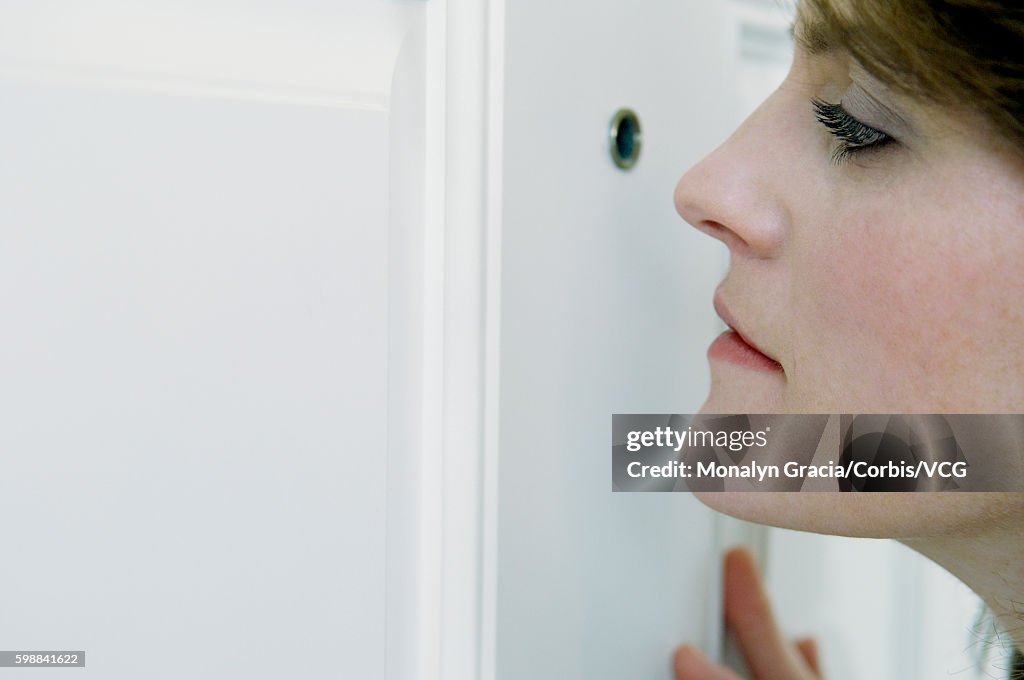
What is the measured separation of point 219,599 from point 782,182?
1.01ft

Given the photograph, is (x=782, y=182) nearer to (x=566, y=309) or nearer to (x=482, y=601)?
(x=566, y=309)

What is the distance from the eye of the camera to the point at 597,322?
1.59 ft

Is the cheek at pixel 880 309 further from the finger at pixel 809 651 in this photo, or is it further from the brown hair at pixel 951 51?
the finger at pixel 809 651

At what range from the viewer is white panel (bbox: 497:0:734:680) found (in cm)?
44

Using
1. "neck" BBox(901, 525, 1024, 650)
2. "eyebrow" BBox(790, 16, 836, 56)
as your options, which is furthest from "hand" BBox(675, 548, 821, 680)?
"eyebrow" BBox(790, 16, 836, 56)

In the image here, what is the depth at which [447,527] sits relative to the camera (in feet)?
1.40

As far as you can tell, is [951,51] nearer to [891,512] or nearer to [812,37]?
[812,37]

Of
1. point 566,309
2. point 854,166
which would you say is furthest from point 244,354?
point 854,166

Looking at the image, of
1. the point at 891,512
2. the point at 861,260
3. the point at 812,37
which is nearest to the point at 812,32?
the point at 812,37

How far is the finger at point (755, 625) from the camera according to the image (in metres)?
0.62

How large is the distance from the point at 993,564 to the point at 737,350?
0.17 meters

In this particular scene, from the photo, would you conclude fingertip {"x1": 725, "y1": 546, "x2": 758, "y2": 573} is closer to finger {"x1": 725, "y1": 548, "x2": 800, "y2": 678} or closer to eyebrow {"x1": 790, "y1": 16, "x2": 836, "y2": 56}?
finger {"x1": 725, "y1": 548, "x2": 800, "y2": 678}

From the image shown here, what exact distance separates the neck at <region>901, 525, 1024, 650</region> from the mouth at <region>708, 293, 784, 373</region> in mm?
120

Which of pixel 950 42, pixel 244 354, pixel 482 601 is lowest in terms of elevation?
pixel 482 601
